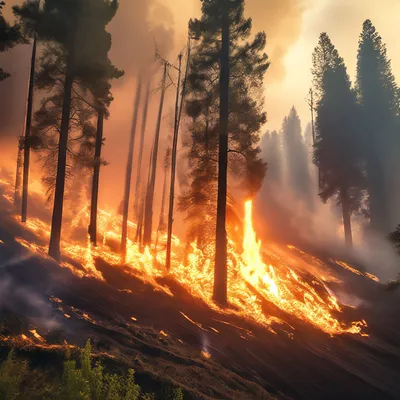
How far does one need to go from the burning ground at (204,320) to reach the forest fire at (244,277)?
9 centimetres

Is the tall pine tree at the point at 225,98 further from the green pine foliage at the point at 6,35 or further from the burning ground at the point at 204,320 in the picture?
the green pine foliage at the point at 6,35

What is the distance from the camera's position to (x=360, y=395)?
8.22 meters

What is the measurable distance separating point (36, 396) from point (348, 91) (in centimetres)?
3279

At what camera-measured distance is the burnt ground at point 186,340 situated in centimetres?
683

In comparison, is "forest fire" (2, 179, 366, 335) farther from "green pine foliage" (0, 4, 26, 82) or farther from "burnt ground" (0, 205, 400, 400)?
"green pine foliage" (0, 4, 26, 82)

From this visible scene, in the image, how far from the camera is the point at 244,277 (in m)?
16.8

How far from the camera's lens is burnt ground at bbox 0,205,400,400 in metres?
6.83

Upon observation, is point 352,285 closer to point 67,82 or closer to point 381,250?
point 381,250

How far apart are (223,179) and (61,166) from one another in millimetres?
7439

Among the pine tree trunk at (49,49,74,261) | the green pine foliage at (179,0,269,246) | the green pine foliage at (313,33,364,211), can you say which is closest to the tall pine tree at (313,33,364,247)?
the green pine foliage at (313,33,364,211)

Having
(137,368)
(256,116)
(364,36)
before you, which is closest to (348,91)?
(364,36)

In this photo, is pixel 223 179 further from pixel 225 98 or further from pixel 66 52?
pixel 66 52

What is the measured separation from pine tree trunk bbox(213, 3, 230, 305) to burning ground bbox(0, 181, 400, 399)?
3.18 ft

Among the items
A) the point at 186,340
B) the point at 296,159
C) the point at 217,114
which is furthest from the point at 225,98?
the point at 296,159
